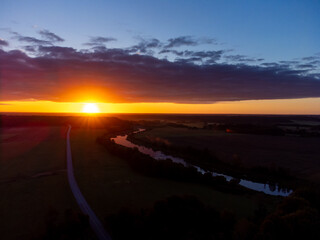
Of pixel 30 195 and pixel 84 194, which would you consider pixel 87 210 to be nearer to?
Result: pixel 84 194

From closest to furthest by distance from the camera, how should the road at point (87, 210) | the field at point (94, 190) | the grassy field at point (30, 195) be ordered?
the road at point (87, 210)
the grassy field at point (30, 195)
the field at point (94, 190)

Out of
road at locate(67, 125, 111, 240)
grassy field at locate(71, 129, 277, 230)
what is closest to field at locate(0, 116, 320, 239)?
grassy field at locate(71, 129, 277, 230)

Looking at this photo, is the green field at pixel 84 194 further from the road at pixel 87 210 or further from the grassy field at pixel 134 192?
the road at pixel 87 210

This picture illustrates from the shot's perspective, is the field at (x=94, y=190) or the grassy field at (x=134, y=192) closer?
the field at (x=94, y=190)

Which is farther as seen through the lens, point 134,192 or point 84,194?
point 134,192

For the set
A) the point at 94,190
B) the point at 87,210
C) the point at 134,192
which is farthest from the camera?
the point at 94,190

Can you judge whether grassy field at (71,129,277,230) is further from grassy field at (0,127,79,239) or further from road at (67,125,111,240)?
grassy field at (0,127,79,239)

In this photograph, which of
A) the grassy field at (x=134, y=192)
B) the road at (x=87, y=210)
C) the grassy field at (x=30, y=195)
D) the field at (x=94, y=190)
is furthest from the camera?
the grassy field at (x=134, y=192)

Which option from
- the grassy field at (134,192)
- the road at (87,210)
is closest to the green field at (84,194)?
the grassy field at (134,192)

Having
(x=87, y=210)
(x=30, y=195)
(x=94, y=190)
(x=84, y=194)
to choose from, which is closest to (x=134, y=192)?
(x=94, y=190)
